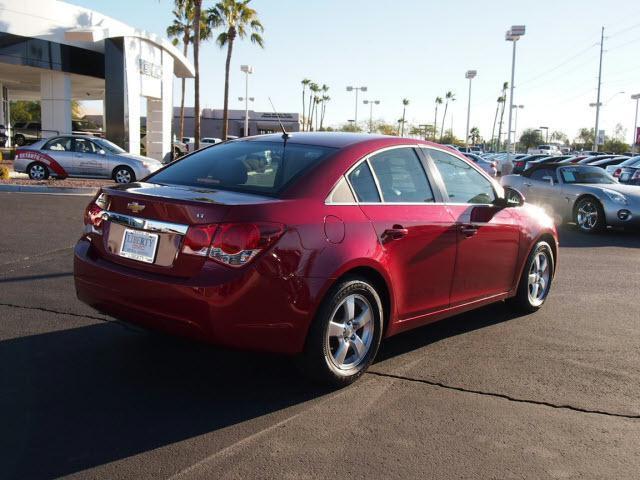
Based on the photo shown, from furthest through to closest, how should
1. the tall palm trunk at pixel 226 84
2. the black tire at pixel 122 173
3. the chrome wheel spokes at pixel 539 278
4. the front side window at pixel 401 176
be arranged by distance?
the tall palm trunk at pixel 226 84, the black tire at pixel 122 173, the chrome wheel spokes at pixel 539 278, the front side window at pixel 401 176

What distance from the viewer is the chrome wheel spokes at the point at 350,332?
414cm

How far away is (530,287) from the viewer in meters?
6.21

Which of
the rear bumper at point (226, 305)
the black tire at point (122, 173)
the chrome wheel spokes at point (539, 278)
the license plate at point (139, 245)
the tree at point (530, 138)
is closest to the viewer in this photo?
the rear bumper at point (226, 305)

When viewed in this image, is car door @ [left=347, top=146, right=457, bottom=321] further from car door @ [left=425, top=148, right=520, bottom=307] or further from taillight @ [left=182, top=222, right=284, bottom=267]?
taillight @ [left=182, top=222, right=284, bottom=267]

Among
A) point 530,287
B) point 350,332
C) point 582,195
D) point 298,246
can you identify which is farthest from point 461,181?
point 582,195

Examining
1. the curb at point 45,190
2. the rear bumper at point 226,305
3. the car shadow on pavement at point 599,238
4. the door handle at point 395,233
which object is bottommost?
the car shadow on pavement at point 599,238

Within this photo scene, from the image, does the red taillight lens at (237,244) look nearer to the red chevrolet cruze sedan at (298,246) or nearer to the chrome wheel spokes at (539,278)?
the red chevrolet cruze sedan at (298,246)

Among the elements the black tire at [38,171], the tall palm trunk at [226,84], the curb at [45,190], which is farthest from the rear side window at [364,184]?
the tall palm trunk at [226,84]

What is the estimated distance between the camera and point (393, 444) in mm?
3459

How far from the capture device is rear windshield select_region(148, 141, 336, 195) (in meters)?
4.29

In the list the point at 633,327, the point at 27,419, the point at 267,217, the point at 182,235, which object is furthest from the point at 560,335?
the point at 27,419

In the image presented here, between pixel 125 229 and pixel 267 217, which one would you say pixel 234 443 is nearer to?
pixel 267 217

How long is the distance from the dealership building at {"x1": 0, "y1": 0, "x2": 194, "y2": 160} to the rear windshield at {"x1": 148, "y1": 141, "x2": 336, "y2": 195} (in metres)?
23.7

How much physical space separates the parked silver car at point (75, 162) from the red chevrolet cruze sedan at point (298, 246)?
49.9 ft
